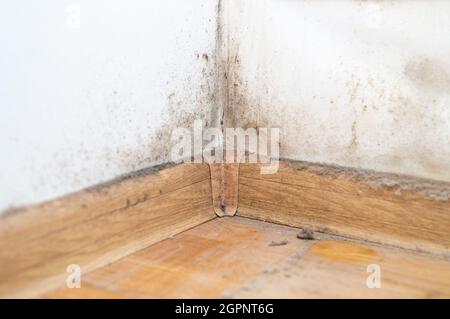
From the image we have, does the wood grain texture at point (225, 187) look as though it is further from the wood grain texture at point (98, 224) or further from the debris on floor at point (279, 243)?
the debris on floor at point (279, 243)

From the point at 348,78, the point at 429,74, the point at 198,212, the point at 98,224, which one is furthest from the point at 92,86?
the point at 429,74

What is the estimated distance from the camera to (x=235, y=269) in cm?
117

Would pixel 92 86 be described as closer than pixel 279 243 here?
Yes

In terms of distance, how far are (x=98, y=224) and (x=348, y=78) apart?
0.67 m

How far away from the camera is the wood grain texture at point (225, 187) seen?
4.92 feet

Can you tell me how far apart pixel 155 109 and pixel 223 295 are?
1.62 feet

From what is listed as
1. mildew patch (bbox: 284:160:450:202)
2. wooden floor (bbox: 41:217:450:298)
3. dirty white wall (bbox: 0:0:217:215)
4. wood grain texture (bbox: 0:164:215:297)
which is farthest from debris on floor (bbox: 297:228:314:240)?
dirty white wall (bbox: 0:0:217:215)

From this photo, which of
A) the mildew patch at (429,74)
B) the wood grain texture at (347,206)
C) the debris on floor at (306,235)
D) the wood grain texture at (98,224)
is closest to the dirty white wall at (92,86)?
the wood grain texture at (98,224)

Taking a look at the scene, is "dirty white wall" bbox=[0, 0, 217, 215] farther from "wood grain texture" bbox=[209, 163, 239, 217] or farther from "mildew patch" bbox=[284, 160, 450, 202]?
"mildew patch" bbox=[284, 160, 450, 202]

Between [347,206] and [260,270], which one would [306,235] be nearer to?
[347,206]

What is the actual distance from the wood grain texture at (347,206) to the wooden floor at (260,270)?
0.12 ft

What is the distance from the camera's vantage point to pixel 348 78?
135 centimetres

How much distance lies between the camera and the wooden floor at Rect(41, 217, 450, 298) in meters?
1.07

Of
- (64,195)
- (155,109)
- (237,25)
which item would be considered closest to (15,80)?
(64,195)
